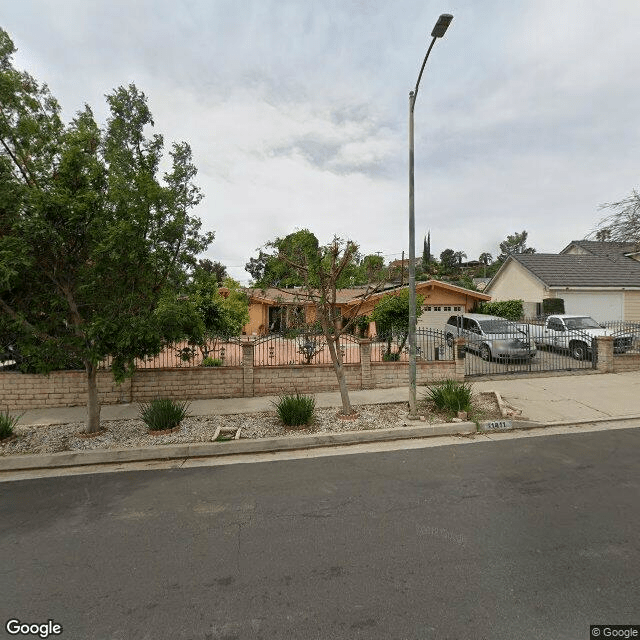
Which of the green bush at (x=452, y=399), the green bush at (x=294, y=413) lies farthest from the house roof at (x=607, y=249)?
the green bush at (x=294, y=413)

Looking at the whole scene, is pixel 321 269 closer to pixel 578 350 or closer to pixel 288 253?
pixel 288 253

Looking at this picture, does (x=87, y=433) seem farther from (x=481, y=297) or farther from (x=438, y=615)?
(x=481, y=297)

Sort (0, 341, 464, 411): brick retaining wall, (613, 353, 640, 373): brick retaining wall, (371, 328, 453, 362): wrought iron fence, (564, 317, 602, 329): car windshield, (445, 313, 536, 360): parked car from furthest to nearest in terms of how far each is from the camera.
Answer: (564, 317, 602, 329): car windshield < (445, 313, 536, 360): parked car < (613, 353, 640, 373): brick retaining wall < (371, 328, 453, 362): wrought iron fence < (0, 341, 464, 411): brick retaining wall

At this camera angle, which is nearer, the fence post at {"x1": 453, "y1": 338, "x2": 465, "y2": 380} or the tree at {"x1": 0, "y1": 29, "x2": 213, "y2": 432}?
the tree at {"x1": 0, "y1": 29, "x2": 213, "y2": 432}

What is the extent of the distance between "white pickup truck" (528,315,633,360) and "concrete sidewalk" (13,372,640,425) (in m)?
2.39

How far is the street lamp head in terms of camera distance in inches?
239

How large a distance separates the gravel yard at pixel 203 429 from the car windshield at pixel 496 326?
671 centimetres

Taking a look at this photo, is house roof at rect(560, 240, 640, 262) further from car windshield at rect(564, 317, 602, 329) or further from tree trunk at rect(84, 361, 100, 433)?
tree trunk at rect(84, 361, 100, 433)

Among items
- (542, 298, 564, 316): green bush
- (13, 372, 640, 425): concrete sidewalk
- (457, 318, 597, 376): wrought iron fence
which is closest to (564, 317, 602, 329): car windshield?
(457, 318, 597, 376): wrought iron fence

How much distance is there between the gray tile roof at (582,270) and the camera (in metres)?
22.2

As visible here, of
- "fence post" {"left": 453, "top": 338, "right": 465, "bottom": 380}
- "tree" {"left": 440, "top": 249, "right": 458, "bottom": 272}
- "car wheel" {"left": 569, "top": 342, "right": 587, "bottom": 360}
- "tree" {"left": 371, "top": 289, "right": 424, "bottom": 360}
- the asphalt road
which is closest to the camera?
the asphalt road

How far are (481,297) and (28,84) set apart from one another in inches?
937

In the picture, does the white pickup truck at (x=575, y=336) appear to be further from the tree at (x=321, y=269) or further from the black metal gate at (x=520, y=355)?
the tree at (x=321, y=269)

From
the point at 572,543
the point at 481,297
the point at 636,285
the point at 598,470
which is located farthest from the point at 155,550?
the point at 636,285
